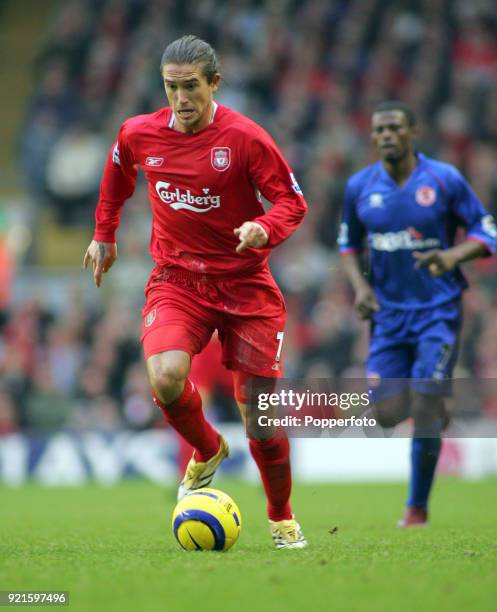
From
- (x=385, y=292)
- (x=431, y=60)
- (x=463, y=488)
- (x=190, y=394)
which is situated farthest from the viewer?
(x=431, y=60)

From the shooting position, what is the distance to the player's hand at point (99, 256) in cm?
674

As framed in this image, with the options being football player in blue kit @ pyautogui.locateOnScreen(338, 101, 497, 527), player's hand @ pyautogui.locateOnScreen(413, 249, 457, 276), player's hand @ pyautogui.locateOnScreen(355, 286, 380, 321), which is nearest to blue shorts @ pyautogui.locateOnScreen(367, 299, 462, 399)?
football player in blue kit @ pyautogui.locateOnScreen(338, 101, 497, 527)

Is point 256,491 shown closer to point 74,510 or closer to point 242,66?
point 74,510

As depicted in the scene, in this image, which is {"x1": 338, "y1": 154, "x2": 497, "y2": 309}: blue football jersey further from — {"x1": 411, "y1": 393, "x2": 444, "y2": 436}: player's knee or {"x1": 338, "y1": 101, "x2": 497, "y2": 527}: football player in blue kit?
{"x1": 411, "y1": 393, "x2": 444, "y2": 436}: player's knee

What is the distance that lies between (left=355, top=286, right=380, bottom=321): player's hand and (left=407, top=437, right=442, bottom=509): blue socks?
2.91 feet

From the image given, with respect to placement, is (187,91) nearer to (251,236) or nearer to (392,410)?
(251,236)

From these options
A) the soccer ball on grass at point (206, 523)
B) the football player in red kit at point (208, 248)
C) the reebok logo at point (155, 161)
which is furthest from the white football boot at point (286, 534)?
the reebok logo at point (155, 161)

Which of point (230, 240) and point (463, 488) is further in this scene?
point (463, 488)

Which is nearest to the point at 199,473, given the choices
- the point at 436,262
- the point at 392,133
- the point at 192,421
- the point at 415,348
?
the point at 192,421

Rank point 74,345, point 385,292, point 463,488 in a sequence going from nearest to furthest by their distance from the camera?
point 385,292 < point 463,488 < point 74,345

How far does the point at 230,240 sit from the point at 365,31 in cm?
1391

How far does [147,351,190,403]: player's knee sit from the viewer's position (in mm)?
6059

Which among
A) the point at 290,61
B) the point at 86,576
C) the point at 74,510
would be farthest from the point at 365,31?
the point at 86,576

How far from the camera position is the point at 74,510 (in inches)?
396
